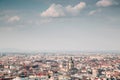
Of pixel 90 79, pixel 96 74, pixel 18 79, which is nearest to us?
pixel 18 79

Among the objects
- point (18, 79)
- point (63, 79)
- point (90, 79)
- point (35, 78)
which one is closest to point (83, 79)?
point (90, 79)

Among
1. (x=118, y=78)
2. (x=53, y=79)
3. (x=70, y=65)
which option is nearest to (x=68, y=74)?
(x=70, y=65)

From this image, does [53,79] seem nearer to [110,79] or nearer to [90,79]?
[90,79]

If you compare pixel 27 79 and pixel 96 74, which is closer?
pixel 27 79

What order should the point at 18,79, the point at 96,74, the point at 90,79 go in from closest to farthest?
the point at 18,79 → the point at 90,79 → the point at 96,74

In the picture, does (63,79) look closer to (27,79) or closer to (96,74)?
(27,79)

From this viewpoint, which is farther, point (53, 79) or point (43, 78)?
point (43, 78)

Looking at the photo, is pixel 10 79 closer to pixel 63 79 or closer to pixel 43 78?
pixel 43 78
